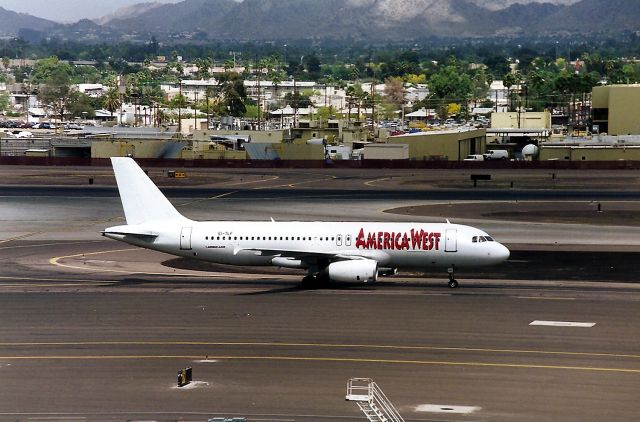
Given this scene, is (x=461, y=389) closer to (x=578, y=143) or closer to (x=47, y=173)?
(x=47, y=173)

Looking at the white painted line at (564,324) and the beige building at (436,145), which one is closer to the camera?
the white painted line at (564,324)

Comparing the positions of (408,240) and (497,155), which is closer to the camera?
(408,240)

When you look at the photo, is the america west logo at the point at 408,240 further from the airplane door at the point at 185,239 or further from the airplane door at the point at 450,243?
the airplane door at the point at 185,239

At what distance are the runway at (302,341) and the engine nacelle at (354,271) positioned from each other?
1.06m

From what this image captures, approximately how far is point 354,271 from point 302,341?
47.7 ft

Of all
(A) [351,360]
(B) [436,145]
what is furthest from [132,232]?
(B) [436,145]

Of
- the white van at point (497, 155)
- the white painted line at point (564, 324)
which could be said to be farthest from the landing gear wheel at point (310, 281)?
the white van at point (497, 155)

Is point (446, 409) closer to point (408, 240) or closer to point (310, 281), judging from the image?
point (408, 240)

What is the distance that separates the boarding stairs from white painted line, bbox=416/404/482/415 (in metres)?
1.19

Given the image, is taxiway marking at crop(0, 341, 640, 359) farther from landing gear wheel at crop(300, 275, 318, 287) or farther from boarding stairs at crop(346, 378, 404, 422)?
landing gear wheel at crop(300, 275, 318, 287)

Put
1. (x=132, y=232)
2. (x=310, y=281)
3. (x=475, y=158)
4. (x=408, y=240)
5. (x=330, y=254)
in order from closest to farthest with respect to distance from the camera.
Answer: (x=408, y=240) < (x=330, y=254) < (x=310, y=281) < (x=132, y=232) < (x=475, y=158)

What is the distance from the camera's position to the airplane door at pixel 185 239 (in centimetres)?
7025

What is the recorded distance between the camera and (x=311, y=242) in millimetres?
69312

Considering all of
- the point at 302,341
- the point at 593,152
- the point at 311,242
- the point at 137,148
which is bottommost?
the point at 302,341
